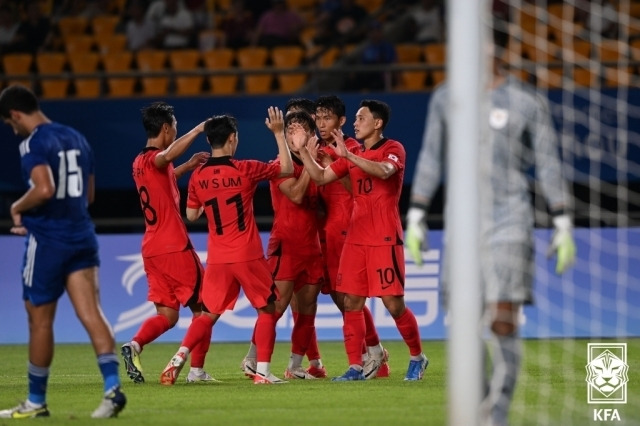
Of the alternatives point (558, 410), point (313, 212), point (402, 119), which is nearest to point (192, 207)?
point (313, 212)

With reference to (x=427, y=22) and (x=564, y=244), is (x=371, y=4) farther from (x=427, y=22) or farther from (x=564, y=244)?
(x=564, y=244)

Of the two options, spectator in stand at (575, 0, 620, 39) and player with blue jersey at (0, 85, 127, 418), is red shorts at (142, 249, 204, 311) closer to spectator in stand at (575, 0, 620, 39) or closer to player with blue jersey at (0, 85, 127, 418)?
player with blue jersey at (0, 85, 127, 418)

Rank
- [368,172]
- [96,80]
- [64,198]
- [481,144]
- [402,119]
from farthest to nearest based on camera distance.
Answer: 1. [96,80]
2. [402,119]
3. [368,172]
4. [64,198]
5. [481,144]

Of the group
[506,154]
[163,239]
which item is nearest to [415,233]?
[506,154]

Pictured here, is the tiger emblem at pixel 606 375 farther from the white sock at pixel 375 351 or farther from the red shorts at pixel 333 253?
the red shorts at pixel 333 253

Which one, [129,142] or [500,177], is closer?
[500,177]

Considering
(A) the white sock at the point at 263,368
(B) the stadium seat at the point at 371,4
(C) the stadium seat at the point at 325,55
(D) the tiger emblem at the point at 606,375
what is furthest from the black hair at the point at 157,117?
(B) the stadium seat at the point at 371,4

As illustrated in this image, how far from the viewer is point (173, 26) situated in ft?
60.8

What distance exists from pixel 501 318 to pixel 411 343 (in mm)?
3332

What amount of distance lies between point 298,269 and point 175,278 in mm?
1019

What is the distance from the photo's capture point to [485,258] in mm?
6590

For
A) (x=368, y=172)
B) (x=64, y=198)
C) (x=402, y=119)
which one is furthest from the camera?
(x=402, y=119)

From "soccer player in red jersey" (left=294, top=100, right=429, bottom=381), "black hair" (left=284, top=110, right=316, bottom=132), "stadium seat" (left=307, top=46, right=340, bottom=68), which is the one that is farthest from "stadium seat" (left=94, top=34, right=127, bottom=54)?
"soccer player in red jersey" (left=294, top=100, right=429, bottom=381)

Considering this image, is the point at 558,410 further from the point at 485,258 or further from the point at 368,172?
the point at 368,172
